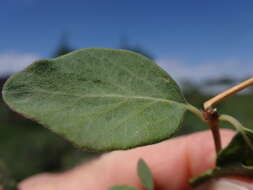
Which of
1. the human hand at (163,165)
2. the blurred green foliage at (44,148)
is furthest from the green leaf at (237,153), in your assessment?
the blurred green foliage at (44,148)

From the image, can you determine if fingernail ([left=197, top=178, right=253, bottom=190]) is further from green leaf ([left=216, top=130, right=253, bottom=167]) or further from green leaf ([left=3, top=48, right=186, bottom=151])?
green leaf ([left=3, top=48, right=186, bottom=151])

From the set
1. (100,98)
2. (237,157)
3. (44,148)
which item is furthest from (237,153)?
(44,148)

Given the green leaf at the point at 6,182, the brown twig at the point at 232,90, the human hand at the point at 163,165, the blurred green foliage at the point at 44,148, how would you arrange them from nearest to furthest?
the brown twig at the point at 232,90
the green leaf at the point at 6,182
the human hand at the point at 163,165
the blurred green foliage at the point at 44,148

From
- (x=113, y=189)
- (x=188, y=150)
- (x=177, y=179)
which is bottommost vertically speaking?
(x=177, y=179)

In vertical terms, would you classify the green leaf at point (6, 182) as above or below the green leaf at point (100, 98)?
below

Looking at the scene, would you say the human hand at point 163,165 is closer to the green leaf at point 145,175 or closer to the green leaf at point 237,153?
the green leaf at point 145,175

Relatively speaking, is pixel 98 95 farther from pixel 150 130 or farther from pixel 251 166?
pixel 251 166

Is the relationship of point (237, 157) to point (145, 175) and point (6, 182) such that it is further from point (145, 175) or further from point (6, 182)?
point (6, 182)

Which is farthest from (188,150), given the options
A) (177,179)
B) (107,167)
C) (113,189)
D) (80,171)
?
(113,189)
